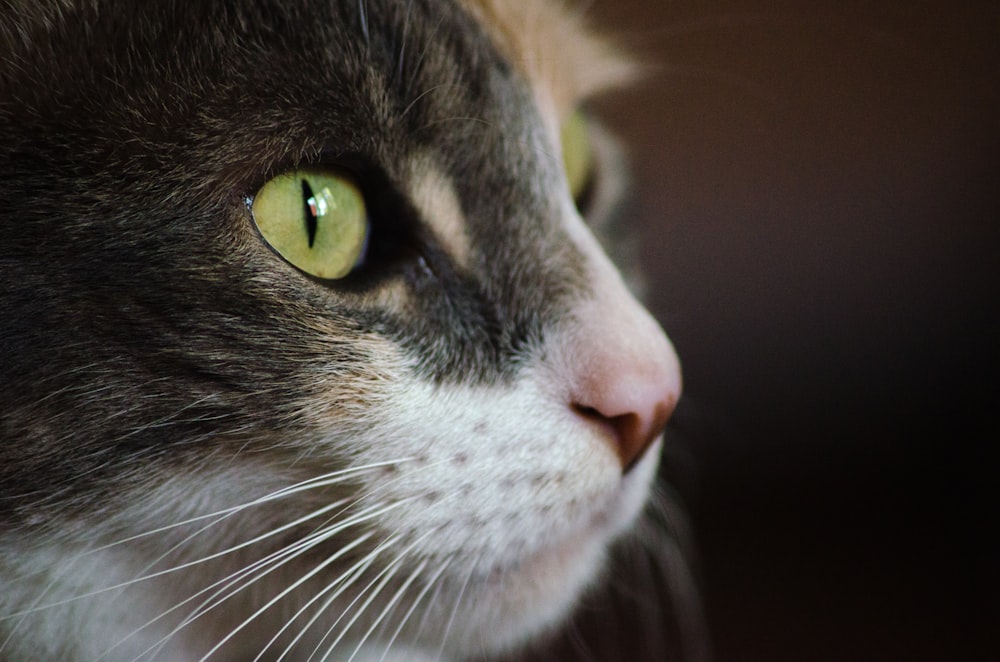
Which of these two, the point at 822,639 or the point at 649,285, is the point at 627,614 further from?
the point at 649,285

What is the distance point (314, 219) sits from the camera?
344mm

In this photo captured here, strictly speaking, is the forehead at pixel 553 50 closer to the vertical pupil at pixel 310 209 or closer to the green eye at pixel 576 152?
the green eye at pixel 576 152

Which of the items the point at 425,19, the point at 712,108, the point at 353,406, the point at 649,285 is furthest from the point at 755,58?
the point at 353,406

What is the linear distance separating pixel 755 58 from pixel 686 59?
0.17 ft

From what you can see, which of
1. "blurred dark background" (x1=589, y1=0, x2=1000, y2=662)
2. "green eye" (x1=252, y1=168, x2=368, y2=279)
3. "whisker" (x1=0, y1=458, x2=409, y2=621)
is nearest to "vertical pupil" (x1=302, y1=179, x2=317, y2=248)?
"green eye" (x1=252, y1=168, x2=368, y2=279)

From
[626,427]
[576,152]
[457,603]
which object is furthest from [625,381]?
[576,152]

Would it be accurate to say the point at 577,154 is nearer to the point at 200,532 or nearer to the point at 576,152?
the point at 576,152

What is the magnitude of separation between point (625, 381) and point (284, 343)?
160 millimetres

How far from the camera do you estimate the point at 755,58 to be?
608 mm

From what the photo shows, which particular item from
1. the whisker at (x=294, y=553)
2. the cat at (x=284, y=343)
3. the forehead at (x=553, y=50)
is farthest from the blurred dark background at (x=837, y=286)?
the whisker at (x=294, y=553)

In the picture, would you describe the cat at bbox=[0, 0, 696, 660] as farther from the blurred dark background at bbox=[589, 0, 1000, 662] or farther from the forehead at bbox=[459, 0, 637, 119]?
the blurred dark background at bbox=[589, 0, 1000, 662]

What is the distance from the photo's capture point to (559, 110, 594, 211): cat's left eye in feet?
1.82

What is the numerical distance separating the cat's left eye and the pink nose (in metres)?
0.18

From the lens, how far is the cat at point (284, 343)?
309 mm
